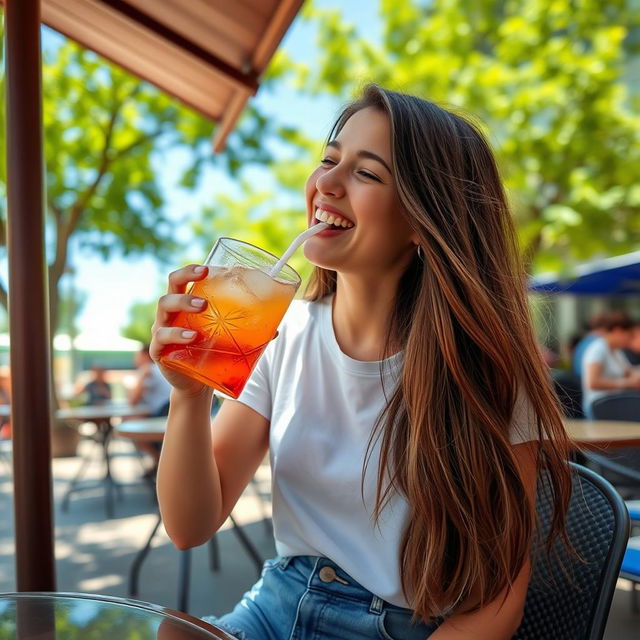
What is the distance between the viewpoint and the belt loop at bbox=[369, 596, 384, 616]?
1.26 metres

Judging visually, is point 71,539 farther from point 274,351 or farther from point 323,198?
point 323,198

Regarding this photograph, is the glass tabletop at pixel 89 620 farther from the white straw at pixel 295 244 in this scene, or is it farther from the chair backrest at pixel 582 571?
the chair backrest at pixel 582 571

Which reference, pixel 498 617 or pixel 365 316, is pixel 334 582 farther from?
pixel 365 316

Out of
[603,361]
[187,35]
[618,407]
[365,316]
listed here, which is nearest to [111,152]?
[603,361]

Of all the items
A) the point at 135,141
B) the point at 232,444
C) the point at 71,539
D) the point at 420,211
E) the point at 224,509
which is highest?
the point at 135,141

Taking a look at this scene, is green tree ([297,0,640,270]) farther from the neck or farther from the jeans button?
the jeans button

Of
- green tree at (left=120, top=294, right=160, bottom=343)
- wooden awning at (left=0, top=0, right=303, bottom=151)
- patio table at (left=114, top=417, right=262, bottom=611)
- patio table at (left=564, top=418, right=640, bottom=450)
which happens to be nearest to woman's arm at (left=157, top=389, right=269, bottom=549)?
patio table at (left=564, top=418, right=640, bottom=450)

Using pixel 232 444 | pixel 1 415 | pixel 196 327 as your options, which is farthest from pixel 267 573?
pixel 1 415

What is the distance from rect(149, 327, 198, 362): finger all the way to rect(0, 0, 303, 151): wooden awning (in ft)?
5.17

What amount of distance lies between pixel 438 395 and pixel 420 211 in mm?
348

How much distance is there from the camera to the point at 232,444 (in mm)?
1423

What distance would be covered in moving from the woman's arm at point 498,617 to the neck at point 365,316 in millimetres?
358

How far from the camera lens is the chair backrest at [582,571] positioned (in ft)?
4.02

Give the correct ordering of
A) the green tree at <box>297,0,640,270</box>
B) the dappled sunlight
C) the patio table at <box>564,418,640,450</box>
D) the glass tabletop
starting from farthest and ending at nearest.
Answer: the green tree at <box>297,0,640,270</box>
the dappled sunlight
the patio table at <box>564,418,640,450</box>
the glass tabletop
